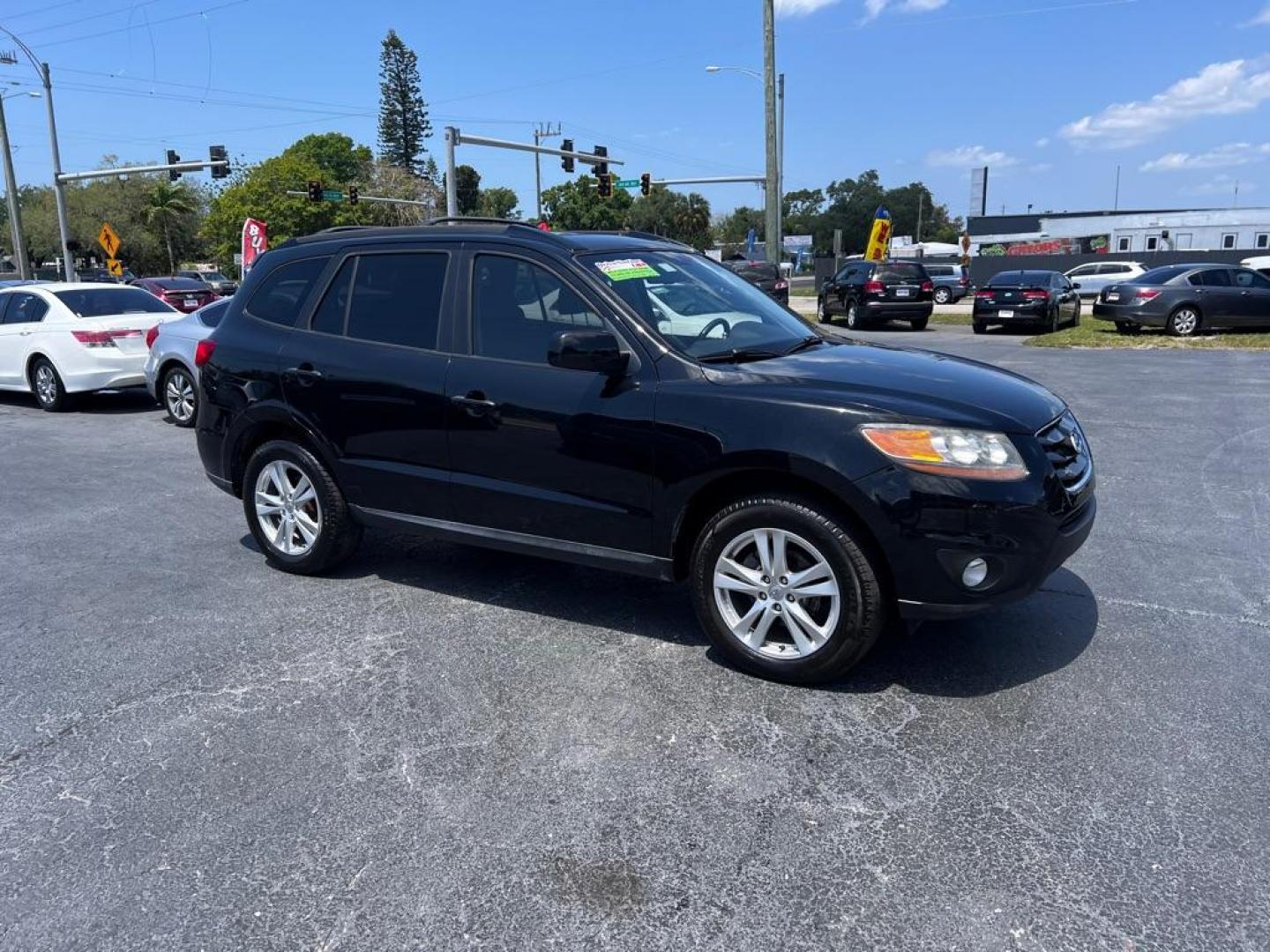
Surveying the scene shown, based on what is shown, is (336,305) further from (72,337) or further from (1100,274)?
(1100,274)

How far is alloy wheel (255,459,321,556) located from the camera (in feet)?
17.3

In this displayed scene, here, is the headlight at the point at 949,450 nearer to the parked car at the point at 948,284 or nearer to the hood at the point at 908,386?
the hood at the point at 908,386

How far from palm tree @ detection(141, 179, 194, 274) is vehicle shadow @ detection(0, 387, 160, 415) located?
69.3 metres

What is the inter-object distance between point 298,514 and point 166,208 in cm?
8079

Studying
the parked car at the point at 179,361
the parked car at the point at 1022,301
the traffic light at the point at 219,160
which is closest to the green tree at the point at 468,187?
the traffic light at the point at 219,160

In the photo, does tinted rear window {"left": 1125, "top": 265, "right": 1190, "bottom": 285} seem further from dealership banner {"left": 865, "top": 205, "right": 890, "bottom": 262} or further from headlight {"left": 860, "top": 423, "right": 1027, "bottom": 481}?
headlight {"left": 860, "top": 423, "right": 1027, "bottom": 481}

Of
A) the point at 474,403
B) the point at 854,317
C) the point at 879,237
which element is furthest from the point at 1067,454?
the point at 879,237

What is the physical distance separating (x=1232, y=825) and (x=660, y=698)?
6.53 feet

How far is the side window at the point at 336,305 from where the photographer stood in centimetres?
510

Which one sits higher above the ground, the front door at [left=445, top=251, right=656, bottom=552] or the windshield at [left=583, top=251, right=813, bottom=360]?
the windshield at [left=583, top=251, right=813, bottom=360]

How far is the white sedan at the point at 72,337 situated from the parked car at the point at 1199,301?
60.1ft

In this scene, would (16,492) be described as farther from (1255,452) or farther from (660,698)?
(1255,452)

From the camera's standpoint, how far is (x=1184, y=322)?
64.5 ft

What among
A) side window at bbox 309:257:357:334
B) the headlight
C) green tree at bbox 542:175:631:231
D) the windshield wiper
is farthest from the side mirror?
green tree at bbox 542:175:631:231
